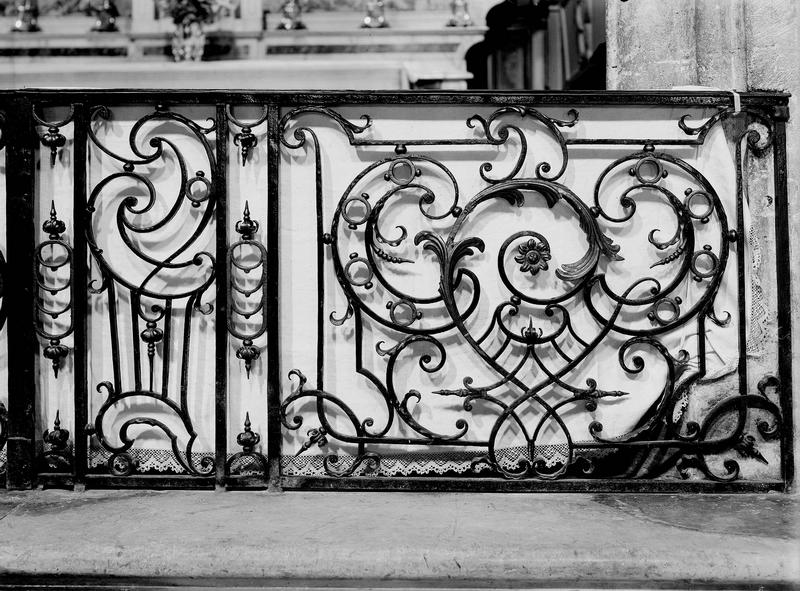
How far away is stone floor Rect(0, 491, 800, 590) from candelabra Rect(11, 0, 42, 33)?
4815 mm

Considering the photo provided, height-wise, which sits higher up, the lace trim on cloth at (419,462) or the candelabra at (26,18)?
the candelabra at (26,18)

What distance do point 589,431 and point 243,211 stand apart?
47.9 inches

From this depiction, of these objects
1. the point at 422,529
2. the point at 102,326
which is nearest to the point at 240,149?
the point at 102,326

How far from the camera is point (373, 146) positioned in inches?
91.8

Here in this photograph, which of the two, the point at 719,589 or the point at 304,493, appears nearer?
the point at 719,589

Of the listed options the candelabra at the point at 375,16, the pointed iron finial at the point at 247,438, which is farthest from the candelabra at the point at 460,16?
the pointed iron finial at the point at 247,438

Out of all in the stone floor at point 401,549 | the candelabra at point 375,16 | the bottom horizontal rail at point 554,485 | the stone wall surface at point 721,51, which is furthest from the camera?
the candelabra at point 375,16

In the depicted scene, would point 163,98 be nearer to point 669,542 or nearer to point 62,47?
point 669,542

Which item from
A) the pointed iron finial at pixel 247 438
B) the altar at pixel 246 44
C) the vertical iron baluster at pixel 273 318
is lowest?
the pointed iron finial at pixel 247 438

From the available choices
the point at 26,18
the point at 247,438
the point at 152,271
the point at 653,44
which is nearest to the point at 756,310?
the point at 653,44

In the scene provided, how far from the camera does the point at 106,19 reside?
229 inches

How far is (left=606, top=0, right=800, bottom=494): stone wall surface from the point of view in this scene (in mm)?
2369

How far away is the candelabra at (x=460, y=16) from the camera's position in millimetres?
5633

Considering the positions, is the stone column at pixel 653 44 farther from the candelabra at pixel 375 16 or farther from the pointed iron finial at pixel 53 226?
the candelabra at pixel 375 16
